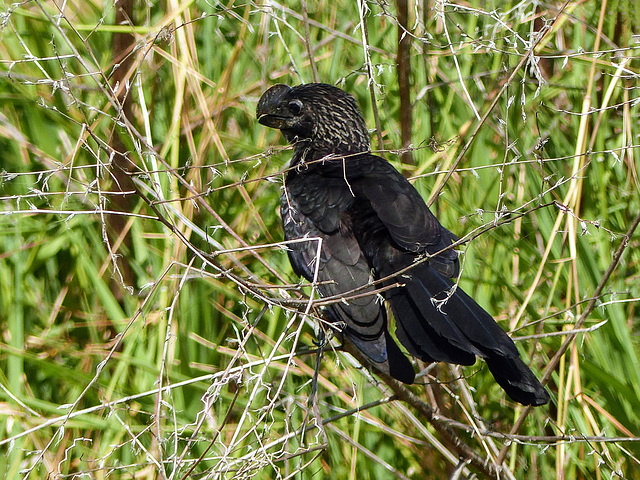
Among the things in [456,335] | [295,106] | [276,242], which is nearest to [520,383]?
[456,335]

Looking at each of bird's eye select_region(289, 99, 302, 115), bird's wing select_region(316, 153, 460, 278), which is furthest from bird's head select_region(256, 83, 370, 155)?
bird's wing select_region(316, 153, 460, 278)

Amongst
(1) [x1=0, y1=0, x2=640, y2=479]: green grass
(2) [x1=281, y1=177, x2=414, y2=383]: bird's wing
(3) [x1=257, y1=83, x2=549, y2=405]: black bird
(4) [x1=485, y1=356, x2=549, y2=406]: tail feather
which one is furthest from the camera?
(1) [x1=0, y1=0, x2=640, y2=479]: green grass

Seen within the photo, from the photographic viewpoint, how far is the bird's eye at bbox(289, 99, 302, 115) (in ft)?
8.92

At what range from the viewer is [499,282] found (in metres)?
2.43

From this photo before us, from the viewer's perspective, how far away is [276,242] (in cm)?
250

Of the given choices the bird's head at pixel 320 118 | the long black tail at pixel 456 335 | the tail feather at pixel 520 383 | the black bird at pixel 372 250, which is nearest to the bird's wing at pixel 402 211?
the black bird at pixel 372 250

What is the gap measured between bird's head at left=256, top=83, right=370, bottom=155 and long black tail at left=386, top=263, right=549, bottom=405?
0.88 metres

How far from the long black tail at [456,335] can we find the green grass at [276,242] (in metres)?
0.27

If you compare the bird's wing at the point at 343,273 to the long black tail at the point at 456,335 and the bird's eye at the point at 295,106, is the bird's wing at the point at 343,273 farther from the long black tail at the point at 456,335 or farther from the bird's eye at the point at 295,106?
the bird's eye at the point at 295,106

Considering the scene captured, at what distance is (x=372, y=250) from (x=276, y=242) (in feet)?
1.17

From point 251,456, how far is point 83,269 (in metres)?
1.28

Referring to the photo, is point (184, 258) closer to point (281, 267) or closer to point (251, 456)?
point (281, 267)

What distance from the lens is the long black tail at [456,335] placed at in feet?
5.64

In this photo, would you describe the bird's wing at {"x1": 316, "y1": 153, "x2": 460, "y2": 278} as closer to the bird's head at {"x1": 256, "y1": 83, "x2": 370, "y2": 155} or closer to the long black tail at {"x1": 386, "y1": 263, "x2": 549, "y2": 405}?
the long black tail at {"x1": 386, "y1": 263, "x2": 549, "y2": 405}
